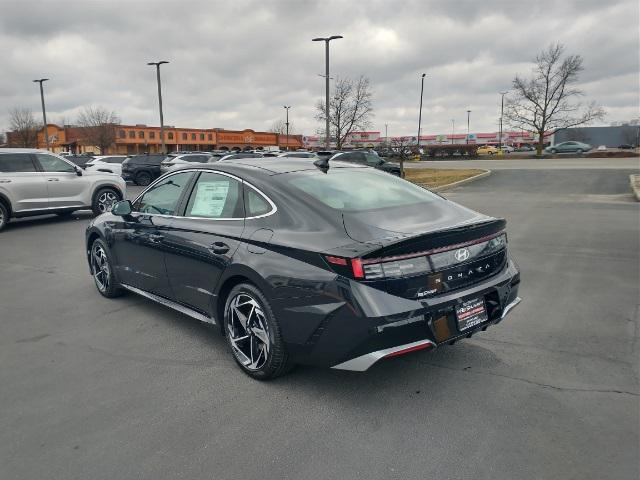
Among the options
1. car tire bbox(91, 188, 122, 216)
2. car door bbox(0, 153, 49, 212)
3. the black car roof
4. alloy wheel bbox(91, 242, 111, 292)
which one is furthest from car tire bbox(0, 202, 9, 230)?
the black car roof

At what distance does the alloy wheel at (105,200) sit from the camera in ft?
41.7

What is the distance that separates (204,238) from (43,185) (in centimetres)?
968

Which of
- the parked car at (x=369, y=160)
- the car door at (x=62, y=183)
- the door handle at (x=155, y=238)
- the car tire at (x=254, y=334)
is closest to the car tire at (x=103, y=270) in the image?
the door handle at (x=155, y=238)

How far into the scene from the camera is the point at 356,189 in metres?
3.88

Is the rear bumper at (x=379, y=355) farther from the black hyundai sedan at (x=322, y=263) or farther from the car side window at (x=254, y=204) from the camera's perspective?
the car side window at (x=254, y=204)

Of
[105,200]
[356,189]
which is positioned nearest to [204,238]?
[356,189]

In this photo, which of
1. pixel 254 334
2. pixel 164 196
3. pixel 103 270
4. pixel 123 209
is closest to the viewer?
pixel 254 334

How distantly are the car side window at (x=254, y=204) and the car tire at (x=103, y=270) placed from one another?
245 centimetres

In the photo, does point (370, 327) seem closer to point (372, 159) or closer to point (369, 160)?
point (369, 160)

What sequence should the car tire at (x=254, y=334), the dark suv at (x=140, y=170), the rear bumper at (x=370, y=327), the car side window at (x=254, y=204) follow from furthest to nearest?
the dark suv at (x=140, y=170) → the car side window at (x=254, y=204) → the car tire at (x=254, y=334) → the rear bumper at (x=370, y=327)

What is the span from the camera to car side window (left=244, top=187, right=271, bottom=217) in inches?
139

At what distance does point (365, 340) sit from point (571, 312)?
2964 mm

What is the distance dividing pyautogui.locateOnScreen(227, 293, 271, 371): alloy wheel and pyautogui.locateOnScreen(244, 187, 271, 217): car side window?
23.8 inches

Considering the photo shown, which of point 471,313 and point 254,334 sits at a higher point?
point 471,313
